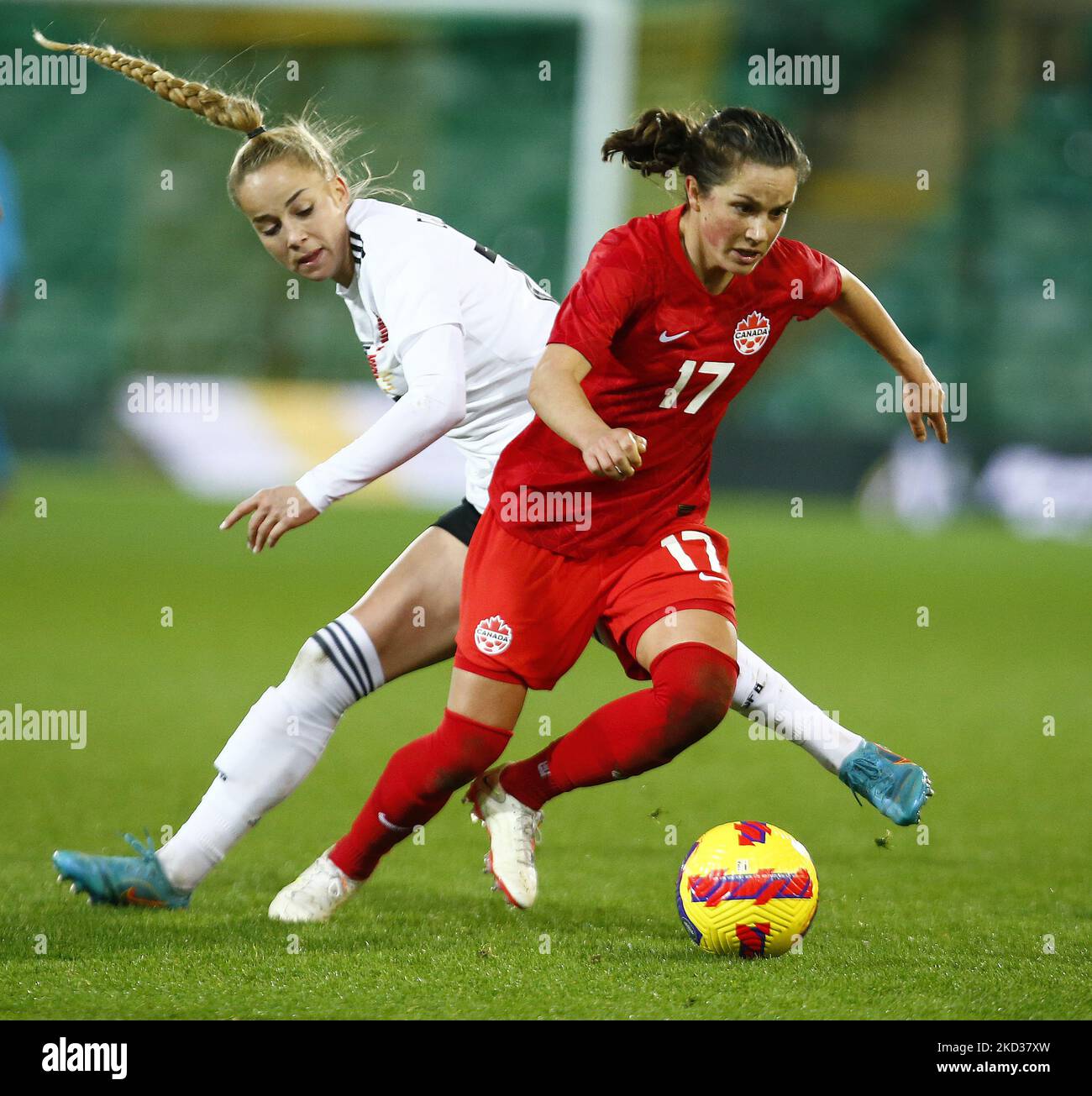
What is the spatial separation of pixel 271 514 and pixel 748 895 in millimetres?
1271

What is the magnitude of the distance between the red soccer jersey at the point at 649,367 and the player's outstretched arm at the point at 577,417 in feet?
0.16

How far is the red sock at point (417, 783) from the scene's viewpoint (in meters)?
3.67

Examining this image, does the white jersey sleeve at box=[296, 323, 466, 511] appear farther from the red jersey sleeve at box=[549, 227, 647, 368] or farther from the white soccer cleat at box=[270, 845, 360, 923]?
the white soccer cleat at box=[270, 845, 360, 923]

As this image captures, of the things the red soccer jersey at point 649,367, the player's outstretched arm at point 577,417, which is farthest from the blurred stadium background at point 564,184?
the player's outstretched arm at point 577,417

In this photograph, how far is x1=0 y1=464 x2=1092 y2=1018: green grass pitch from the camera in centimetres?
318

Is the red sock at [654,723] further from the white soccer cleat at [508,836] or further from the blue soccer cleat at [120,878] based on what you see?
the blue soccer cleat at [120,878]

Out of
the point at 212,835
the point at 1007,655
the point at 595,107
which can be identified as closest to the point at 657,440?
the point at 212,835

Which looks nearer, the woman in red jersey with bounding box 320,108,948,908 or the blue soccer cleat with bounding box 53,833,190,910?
the woman in red jersey with bounding box 320,108,948,908

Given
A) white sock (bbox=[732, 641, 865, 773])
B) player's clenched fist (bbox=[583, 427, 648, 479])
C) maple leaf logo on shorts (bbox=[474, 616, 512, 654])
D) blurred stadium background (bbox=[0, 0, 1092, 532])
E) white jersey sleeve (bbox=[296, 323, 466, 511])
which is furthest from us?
blurred stadium background (bbox=[0, 0, 1092, 532])

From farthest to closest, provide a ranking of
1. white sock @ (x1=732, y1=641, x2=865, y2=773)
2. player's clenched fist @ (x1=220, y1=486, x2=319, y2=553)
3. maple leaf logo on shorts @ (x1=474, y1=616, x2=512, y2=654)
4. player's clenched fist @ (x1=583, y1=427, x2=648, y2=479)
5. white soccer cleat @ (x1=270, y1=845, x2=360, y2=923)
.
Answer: white sock @ (x1=732, y1=641, x2=865, y2=773) < white soccer cleat @ (x1=270, y1=845, x2=360, y2=923) < maple leaf logo on shorts @ (x1=474, y1=616, x2=512, y2=654) < player's clenched fist @ (x1=220, y1=486, x2=319, y2=553) < player's clenched fist @ (x1=583, y1=427, x2=648, y2=479)

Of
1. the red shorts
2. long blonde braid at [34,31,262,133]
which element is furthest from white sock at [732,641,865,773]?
long blonde braid at [34,31,262,133]

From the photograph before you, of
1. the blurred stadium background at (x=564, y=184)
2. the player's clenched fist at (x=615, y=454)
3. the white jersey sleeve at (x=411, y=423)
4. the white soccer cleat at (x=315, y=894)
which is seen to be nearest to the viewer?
the player's clenched fist at (x=615, y=454)

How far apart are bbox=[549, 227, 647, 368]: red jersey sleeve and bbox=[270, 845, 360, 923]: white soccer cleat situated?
1.32m

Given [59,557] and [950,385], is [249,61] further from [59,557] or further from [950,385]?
[59,557]
